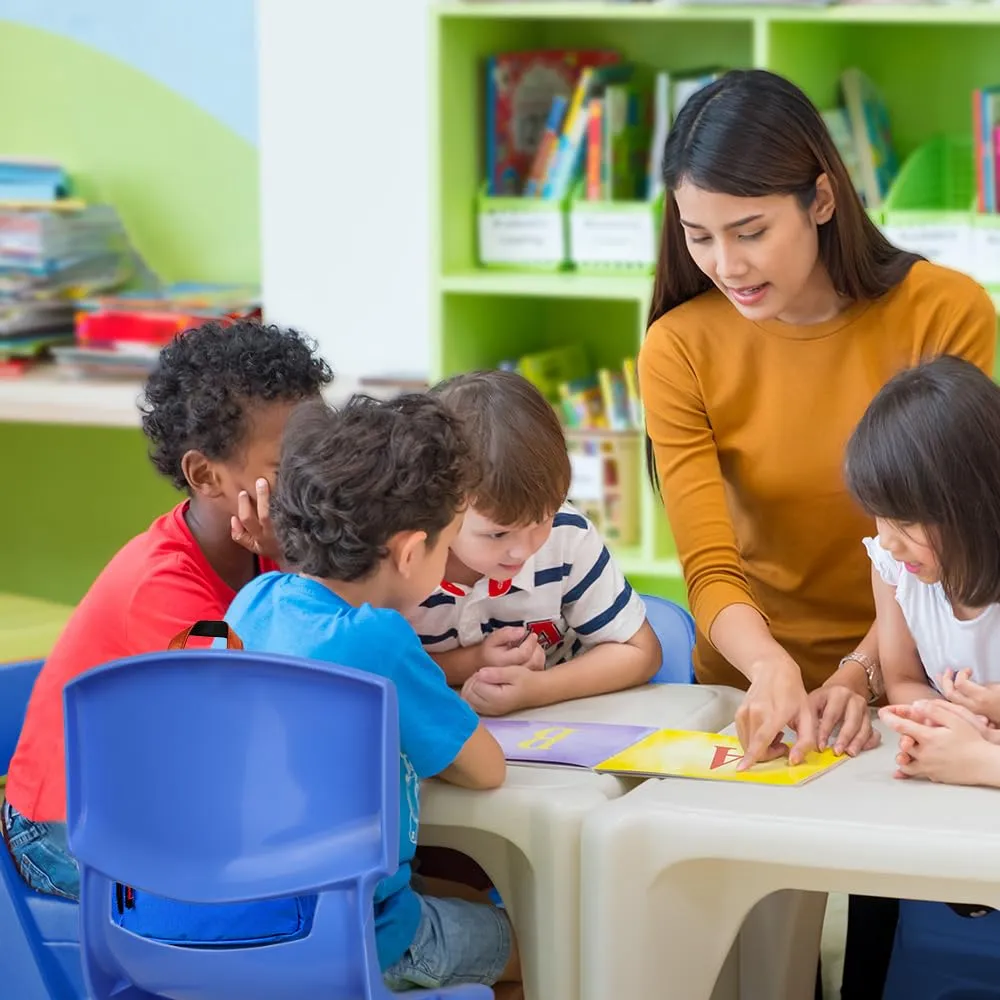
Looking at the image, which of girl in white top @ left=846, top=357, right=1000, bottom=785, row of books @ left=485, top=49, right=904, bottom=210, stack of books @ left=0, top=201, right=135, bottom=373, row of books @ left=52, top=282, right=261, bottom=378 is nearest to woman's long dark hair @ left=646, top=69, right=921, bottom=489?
girl in white top @ left=846, top=357, right=1000, bottom=785

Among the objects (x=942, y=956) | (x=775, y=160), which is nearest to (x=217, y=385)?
(x=775, y=160)

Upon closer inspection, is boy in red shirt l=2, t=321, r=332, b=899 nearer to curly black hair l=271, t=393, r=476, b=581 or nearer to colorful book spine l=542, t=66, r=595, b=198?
curly black hair l=271, t=393, r=476, b=581

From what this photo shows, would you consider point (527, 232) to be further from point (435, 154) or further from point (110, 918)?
point (110, 918)

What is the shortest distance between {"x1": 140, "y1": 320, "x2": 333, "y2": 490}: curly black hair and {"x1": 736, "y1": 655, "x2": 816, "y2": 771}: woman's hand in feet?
1.99

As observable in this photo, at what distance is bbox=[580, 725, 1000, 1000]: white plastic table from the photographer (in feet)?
4.15

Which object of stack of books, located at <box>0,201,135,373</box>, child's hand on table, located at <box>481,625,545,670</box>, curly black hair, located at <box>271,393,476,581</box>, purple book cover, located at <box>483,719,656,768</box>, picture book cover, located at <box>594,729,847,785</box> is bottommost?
purple book cover, located at <box>483,719,656,768</box>

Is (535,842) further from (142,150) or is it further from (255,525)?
(142,150)

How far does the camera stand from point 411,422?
145 cm

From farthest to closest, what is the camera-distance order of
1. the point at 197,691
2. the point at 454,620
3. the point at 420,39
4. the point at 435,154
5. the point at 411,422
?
the point at 420,39
the point at 435,154
the point at 454,620
the point at 411,422
the point at 197,691

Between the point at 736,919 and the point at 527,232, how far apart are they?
6.08 feet

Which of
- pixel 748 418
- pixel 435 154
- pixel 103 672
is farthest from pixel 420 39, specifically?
pixel 103 672

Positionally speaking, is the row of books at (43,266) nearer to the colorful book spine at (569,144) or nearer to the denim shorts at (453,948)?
the colorful book spine at (569,144)

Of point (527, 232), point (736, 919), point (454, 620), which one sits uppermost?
point (527, 232)

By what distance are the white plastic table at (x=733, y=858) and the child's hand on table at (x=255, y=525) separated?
0.50 meters
